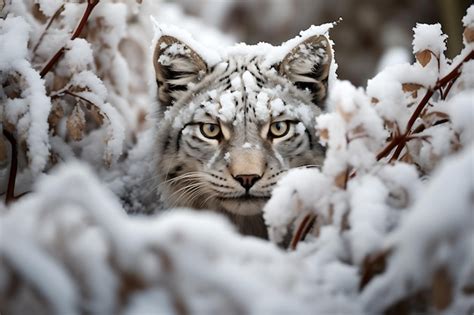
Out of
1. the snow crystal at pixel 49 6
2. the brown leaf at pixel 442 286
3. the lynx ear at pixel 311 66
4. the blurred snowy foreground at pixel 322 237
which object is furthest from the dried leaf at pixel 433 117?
the snow crystal at pixel 49 6

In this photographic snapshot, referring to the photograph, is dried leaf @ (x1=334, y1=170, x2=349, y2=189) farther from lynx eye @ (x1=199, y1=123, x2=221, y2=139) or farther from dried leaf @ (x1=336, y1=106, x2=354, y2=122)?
lynx eye @ (x1=199, y1=123, x2=221, y2=139)

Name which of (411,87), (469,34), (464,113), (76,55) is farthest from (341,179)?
(76,55)

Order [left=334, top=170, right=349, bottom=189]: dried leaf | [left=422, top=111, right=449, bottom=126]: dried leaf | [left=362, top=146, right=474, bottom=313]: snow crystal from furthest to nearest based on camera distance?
1. [left=422, top=111, right=449, bottom=126]: dried leaf
2. [left=334, top=170, right=349, bottom=189]: dried leaf
3. [left=362, top=146, right=474, bottom=313]: snow crystal

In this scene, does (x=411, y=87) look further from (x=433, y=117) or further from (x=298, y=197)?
(x=298, y=197)

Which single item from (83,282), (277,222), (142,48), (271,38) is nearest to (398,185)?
(277,222)

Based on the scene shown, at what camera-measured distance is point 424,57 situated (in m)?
1.51

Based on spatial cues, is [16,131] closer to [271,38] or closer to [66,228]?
[66,228]

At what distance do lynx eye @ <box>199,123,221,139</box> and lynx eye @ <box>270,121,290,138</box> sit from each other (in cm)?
17

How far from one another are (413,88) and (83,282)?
93 cm

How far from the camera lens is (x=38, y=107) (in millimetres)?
1682

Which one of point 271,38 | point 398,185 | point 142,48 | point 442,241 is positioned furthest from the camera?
point 271,38

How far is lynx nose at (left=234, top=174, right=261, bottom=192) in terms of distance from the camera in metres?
1.73

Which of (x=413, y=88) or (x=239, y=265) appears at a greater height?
(x=413, y=88)

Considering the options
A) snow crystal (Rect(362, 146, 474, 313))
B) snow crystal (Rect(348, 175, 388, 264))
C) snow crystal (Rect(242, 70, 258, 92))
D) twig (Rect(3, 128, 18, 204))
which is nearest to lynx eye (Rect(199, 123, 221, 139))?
snow crystal (Rect(242, 70, 258, 92))
